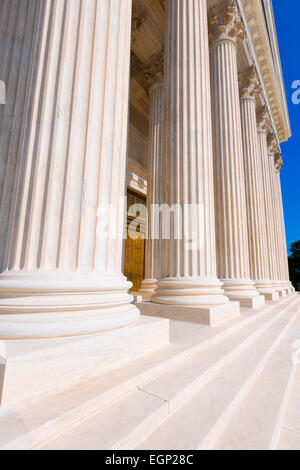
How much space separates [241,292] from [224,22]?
87.1 feet

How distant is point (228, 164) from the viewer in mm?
22922

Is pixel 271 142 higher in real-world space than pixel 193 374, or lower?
higher

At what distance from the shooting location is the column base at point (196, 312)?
12186mm

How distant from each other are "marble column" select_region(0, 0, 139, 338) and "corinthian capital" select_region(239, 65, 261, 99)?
97.2 feet

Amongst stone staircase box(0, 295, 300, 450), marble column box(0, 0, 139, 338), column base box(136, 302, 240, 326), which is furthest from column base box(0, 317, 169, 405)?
column base box(136, 302, 240, 326)

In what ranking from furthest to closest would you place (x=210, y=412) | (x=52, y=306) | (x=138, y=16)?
(x=138, y=16) → (x=52, y=306) → (x=210, y=412)

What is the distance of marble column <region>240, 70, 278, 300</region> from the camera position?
29703 millimetres

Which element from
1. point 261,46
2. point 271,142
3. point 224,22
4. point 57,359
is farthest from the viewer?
point 271,142

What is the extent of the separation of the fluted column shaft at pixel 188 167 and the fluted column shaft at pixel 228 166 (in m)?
7.04

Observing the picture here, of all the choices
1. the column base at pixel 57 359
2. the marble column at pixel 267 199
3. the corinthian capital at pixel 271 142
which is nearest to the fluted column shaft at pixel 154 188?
the column base at pixel 57 359

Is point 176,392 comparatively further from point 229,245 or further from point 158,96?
point 158,96

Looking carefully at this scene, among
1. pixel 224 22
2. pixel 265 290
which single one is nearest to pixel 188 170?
pixel 224 22

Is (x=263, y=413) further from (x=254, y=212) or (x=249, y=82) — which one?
(x=249, y=82)
